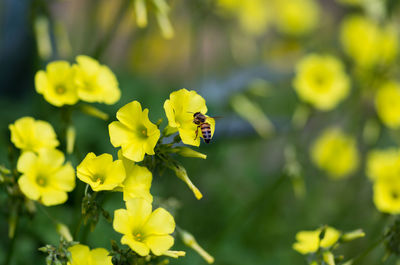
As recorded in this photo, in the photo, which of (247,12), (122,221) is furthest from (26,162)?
(247,12)

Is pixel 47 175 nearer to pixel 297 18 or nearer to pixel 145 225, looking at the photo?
pixel 145 225

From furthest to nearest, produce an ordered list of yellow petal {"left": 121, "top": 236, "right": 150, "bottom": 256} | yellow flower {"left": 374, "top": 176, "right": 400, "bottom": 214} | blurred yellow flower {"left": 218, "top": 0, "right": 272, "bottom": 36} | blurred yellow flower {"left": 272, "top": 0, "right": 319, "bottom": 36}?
blurred yellow flower {"left": 272, "top": 0, "right": 319, "bottom": 36}
blurred yellow flower {"left": 218, "top": 0, "right": 272, "bottom": 36}
yellow flower {"left": 374, "top": 176, "right": 400, "bottom": 214}
yellow petal {"left": 121, "top": 236, "right": 150, "bottom": 256}

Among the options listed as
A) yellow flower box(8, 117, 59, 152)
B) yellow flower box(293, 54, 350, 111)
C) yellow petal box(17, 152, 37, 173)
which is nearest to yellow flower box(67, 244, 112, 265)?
yellow petal box(17, 152, 37, 173)

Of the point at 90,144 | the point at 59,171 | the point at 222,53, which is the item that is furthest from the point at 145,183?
the point at 222,53

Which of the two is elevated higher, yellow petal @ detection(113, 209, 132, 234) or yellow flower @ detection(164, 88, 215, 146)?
yellow flower @ detection(164, 88, 215, 146)

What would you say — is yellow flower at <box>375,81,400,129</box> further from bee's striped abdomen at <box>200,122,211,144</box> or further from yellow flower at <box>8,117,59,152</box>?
yellow flower at <box>8,117,59,152</box>

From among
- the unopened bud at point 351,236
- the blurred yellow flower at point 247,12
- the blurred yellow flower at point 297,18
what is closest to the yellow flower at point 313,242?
the unopened bud at point 351,236
